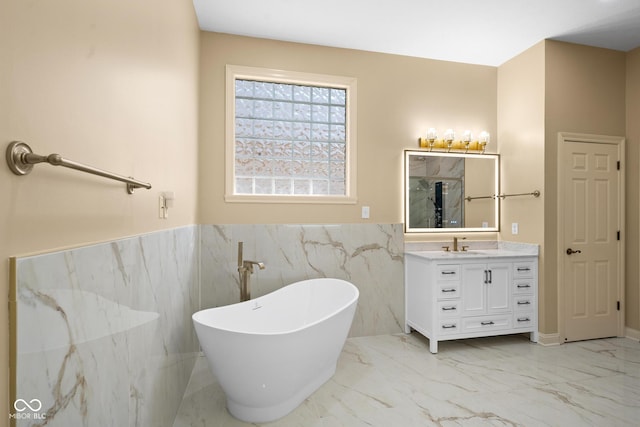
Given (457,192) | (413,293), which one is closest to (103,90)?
(413,293)

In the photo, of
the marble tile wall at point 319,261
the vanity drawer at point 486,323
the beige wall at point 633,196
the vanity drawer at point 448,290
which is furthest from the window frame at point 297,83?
the beige wall at point 633,196

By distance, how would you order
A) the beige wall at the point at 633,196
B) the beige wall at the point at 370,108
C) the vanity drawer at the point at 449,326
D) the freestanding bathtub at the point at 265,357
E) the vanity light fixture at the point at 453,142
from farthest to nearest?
the vanity light fixture at the point at 453,142 < the beige wall at the point at 633,196 < the beige wall at the point at 370,108 < the vanity drawer at the point at 449,326 < the freestanding bathtub at the point at 265,357

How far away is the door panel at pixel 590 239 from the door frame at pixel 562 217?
3 centimetres

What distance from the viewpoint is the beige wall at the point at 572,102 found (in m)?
3.20

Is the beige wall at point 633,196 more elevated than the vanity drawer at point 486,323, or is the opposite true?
the beige wall at point 633,196

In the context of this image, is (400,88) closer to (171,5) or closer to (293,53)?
(293,53)

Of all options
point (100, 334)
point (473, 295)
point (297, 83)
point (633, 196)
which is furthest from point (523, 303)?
point (100, 334)

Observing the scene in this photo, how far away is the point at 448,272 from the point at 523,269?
→ 0.82 meters

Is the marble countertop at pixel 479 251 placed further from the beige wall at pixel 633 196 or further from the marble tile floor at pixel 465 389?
the beige wall at pixel 633 196

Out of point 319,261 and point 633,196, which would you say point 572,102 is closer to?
point 633,196

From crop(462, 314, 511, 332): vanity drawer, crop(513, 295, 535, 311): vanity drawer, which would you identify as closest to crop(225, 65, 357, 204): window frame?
crop(462, 314, 511, 332): vanity drawer

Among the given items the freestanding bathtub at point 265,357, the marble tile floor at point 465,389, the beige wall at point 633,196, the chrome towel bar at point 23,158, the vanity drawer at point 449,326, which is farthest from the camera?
the beige wall at point 633,196

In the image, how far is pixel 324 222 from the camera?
10.9ft

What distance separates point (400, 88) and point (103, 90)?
3.08 meters
